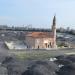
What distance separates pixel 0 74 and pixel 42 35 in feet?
122

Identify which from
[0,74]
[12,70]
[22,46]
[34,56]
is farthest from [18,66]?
[22,46]

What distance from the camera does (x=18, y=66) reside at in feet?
101

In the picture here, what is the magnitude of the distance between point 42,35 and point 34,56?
21.2 metres

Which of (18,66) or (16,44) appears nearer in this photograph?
(18,66)

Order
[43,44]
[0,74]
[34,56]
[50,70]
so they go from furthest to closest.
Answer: [43,44] → [34,56] → [50,70] → [0,74]

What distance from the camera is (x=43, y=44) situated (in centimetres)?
6069

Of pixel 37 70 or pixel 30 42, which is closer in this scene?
pixel 37 70

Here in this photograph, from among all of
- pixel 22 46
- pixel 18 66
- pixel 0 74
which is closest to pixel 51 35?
pixel 22 46

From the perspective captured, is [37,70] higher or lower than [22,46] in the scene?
higher

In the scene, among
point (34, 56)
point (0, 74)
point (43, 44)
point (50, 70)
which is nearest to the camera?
point (0, 74)

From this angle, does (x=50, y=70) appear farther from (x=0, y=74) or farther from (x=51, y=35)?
(x=51, y=35)

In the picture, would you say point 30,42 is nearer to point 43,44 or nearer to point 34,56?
point 43,44

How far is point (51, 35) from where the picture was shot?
6359 cm

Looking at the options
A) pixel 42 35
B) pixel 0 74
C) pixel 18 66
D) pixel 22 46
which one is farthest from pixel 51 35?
pixel 0 74
